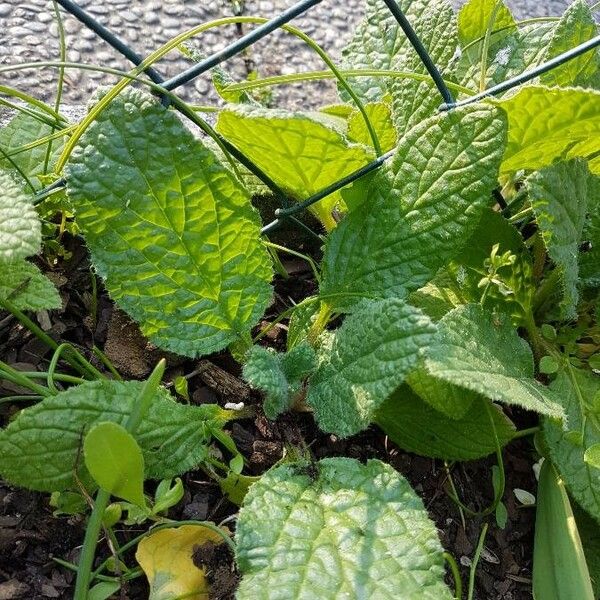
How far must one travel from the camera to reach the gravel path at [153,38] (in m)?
1.52

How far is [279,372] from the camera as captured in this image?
3.40 ft

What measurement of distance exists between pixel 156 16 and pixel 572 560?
1.35 meters

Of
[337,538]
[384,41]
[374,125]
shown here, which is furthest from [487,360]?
[384,41]

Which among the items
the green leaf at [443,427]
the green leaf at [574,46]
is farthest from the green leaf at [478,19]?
the green leaf at [443,427]

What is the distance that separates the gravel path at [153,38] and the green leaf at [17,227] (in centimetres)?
67

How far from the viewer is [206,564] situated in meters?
0.95

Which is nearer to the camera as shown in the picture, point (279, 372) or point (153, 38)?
point (279, 372)

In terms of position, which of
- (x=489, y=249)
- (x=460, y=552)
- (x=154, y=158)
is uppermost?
(x=154, y=158)

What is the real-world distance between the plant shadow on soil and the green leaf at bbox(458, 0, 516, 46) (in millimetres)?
686

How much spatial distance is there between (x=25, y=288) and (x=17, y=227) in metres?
0.22

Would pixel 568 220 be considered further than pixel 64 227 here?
No

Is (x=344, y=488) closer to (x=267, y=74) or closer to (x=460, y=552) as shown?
(x=460, y=552)

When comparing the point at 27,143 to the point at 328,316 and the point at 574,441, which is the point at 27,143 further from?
the point at 574,441

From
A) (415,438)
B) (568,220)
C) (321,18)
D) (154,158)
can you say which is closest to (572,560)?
(415,438)
